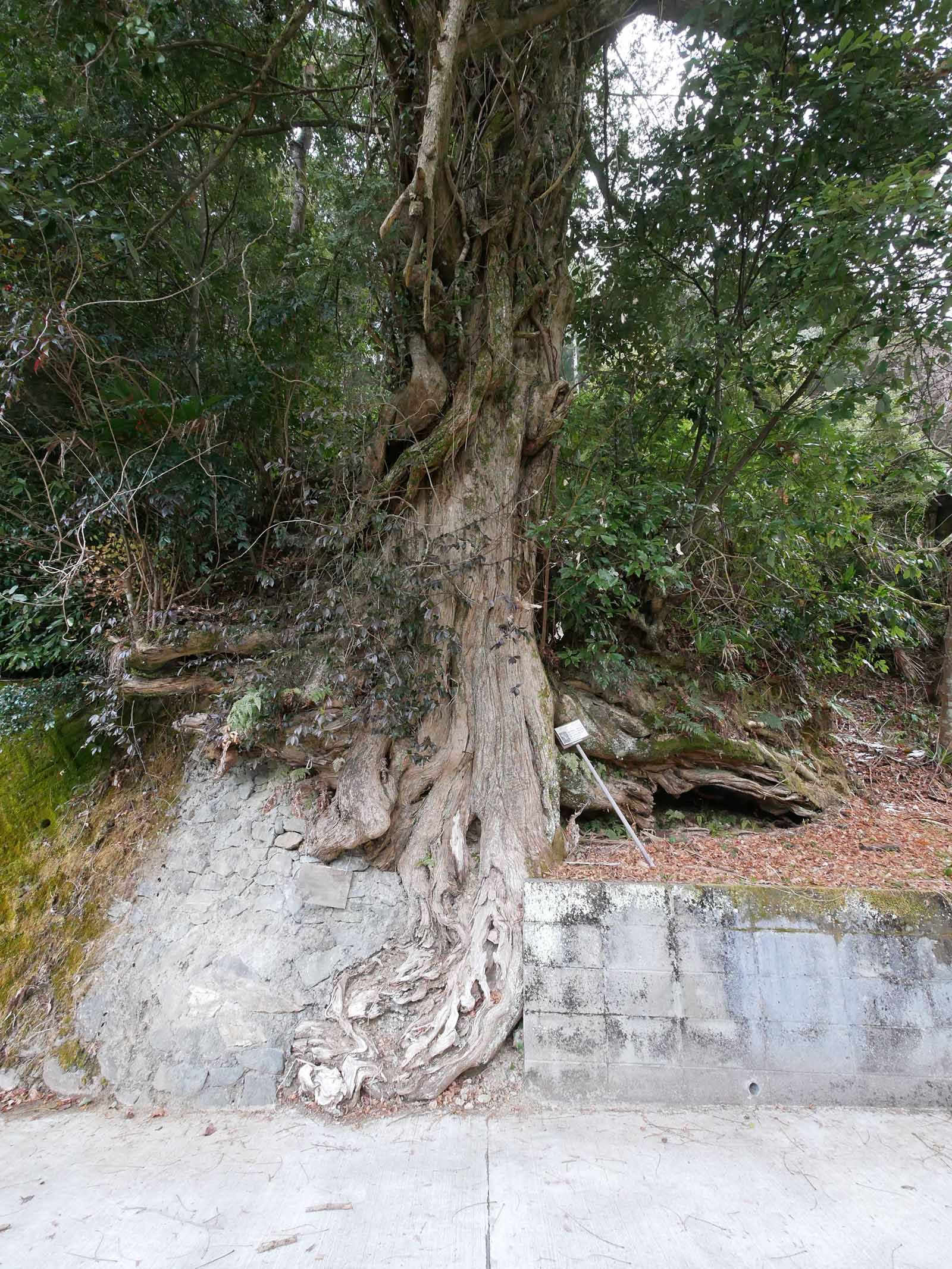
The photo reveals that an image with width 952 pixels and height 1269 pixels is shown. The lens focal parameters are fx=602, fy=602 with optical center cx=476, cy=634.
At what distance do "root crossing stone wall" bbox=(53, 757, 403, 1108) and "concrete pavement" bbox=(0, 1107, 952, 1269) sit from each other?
0.25 metres

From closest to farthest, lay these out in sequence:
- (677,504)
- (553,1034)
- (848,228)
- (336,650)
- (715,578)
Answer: (553,1034), (848,228), (336,650), (677,504), (715,578)

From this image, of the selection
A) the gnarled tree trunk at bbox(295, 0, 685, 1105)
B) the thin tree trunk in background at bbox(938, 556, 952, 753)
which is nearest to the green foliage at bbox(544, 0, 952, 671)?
the thin tree trunk in background at bbox(938, 556, 952, 753)

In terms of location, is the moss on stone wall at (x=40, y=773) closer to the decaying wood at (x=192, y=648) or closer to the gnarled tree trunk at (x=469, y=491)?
the decaying wood at (x=192, y=648)

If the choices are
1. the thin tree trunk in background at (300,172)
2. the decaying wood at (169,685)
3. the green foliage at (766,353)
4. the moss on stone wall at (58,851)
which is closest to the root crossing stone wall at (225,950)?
the moss on stone wall at (58,851)

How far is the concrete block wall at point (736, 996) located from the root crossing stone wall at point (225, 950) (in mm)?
1108

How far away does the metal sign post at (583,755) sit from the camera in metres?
3.82

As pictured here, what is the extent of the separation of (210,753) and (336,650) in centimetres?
117

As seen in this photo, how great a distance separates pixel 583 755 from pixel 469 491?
2.02 m

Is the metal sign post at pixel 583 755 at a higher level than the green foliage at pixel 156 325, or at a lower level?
lower

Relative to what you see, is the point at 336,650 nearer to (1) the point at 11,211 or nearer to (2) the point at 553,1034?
(2) the point at 553,1034

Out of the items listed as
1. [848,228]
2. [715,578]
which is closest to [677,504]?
[715,578]

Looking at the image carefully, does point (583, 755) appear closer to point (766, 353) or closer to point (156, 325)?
point (766, 353)

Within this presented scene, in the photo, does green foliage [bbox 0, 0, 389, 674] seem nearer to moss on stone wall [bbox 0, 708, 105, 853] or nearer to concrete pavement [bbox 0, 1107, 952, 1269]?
moss on stone wall [bbox 0, 708, 105, 853]

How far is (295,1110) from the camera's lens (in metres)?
2.99
